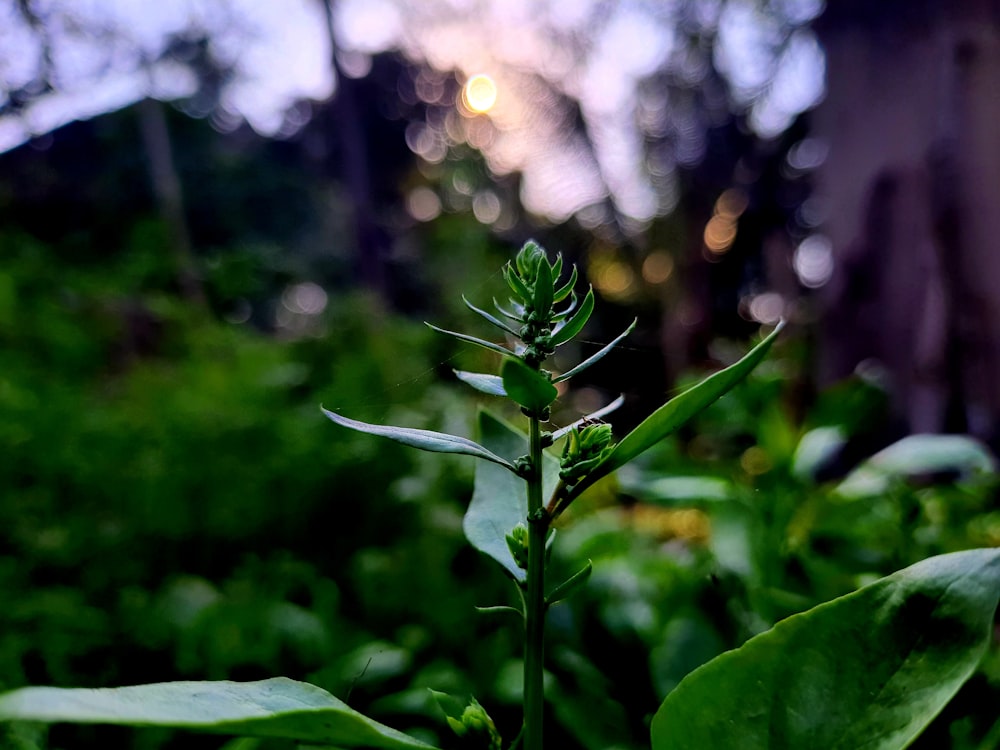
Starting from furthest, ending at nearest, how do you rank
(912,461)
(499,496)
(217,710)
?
(912,461)
(499,496)
(217,710)

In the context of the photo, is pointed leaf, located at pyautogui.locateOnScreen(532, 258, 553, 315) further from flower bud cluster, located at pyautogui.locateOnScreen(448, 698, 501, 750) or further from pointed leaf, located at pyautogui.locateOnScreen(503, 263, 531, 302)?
flower bud cluster, located at pyautogui.locateOnScreen(448, 698, 501, 750)

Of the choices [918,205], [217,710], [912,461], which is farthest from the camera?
[918,205]

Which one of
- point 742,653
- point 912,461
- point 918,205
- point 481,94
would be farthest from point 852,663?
point 481,94

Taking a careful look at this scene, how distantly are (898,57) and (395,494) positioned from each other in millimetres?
1163

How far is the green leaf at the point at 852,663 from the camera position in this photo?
9.9 inches

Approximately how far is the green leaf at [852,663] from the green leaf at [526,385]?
12 cm

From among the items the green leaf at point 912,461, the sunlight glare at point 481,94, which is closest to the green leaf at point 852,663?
the green leaf at point 912,461

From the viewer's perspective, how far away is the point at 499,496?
1.16 feet

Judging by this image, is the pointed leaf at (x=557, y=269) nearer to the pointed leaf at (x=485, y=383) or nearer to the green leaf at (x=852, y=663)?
the pointed leaf at (x=485, y=383)

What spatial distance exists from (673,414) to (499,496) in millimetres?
121

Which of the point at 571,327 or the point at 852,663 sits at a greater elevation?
the point at 571,327

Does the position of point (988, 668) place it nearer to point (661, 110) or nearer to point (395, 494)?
point (395, 494)

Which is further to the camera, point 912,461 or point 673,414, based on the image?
point 912,461

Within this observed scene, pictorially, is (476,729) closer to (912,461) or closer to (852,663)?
(852,663)
